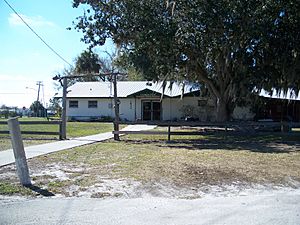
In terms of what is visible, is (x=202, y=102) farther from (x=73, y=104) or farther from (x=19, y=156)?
(x=19, y=156)

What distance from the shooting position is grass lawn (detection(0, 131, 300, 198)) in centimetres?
721

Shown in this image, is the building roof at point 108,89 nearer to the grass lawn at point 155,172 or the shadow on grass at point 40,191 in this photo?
the grass lawn at point 155,172

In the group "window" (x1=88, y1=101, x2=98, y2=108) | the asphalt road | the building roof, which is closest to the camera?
the asphalt road

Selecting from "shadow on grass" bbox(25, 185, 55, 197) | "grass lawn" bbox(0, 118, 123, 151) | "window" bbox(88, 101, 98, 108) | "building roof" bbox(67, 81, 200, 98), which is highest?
"building roof" bbox(67, 81, 200, 98)

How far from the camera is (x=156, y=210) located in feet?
18.8

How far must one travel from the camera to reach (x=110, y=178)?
809cm

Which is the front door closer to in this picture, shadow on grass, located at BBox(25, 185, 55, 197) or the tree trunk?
the tree trunk

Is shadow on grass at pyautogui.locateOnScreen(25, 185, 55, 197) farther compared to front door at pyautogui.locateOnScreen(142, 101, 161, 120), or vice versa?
front door at pyautogui.locateOnScreen(142, 101, 161, 120)

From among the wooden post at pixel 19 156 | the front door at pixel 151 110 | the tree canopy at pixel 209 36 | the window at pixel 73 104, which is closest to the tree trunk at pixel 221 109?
the tree canopy at pixel 209 36

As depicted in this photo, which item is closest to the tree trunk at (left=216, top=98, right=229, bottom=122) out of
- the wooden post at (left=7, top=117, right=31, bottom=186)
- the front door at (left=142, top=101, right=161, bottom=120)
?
the front door at (left=142, top=101, right=161, bottom=120)

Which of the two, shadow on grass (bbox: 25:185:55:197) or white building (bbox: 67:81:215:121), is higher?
white building (bbox: 67:81:215:121)

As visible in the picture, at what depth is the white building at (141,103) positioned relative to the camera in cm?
3484

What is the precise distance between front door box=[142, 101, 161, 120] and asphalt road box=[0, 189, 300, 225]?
3021cm

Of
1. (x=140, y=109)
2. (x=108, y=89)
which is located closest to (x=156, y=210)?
(x=140, y=109)
